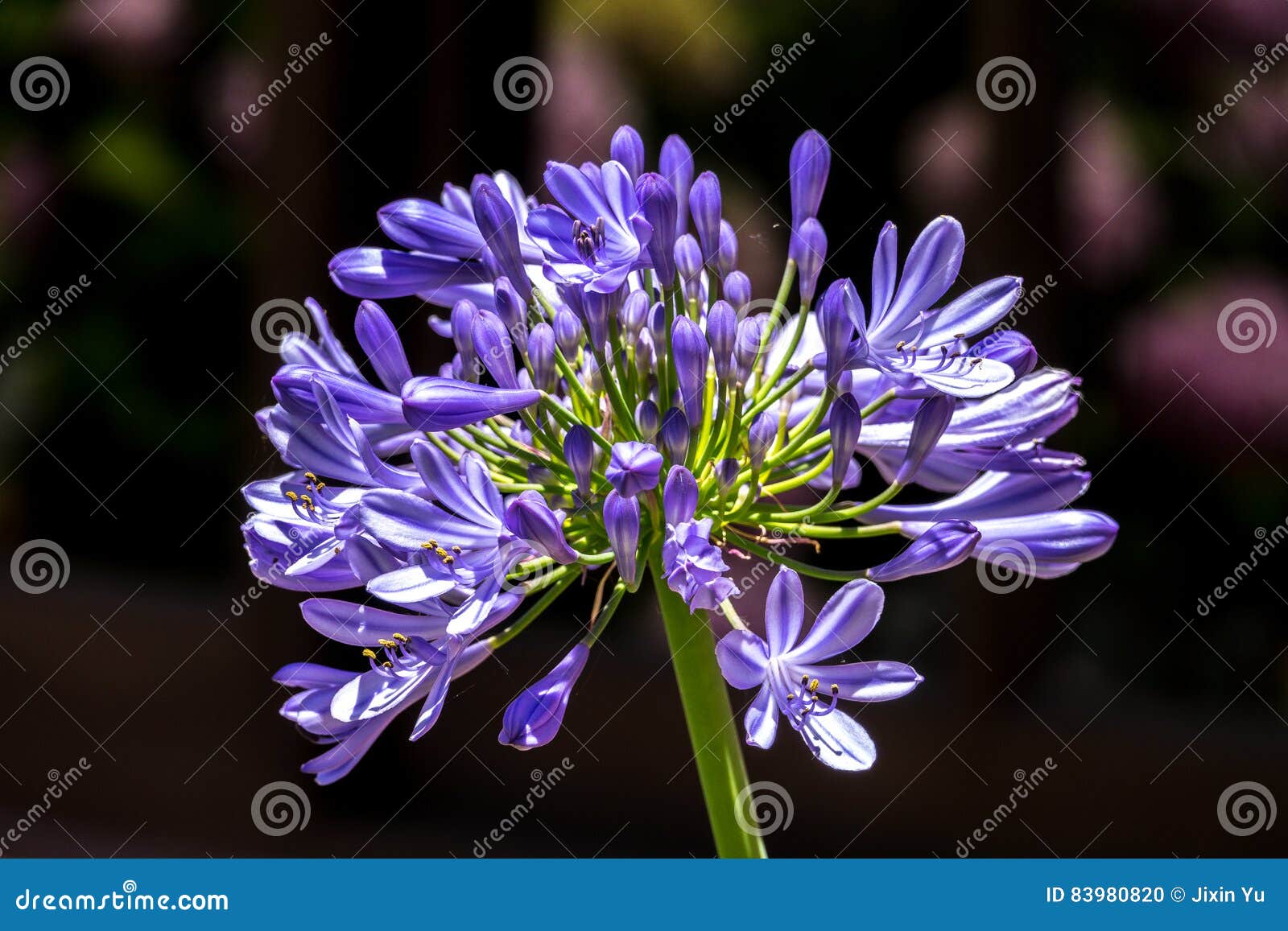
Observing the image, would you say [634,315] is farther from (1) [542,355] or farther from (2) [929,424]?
(2) [929,424]

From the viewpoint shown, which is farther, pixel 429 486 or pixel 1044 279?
pixel 1044 279

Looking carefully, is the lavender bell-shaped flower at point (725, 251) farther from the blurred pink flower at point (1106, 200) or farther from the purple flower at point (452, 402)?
the blurred pink flower at point (1106, 200)

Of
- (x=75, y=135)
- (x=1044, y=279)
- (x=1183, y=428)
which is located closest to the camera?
(x=1044, y=279)

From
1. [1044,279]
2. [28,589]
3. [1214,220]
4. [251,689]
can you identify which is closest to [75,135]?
[28,589]

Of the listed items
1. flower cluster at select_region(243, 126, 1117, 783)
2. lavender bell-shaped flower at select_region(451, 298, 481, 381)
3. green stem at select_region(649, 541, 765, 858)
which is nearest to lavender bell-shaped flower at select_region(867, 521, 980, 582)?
flower cluster at select_region(243, 126, 1117, 783)

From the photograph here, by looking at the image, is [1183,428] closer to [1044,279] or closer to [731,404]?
[1044,279]

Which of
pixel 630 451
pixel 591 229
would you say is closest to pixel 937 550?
pixel 630 451
